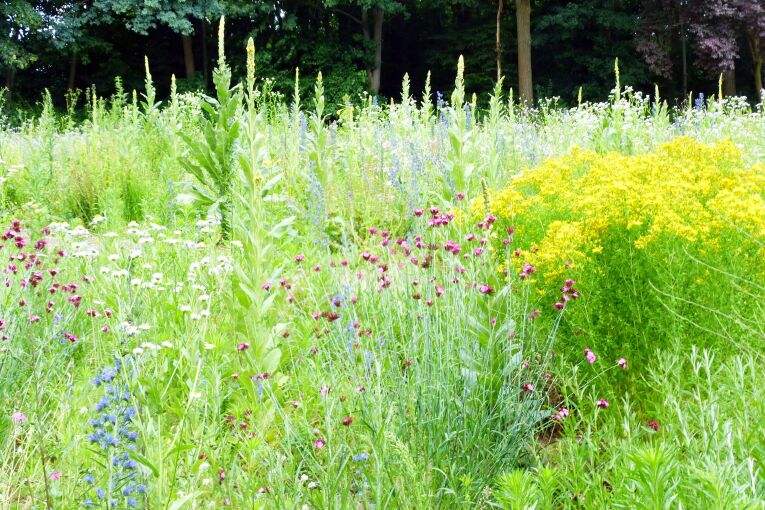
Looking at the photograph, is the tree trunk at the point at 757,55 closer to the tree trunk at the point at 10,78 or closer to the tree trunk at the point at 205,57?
the tree trunk at the point at 205,57

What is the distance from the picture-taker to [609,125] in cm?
679

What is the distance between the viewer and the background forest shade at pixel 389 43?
1967cm

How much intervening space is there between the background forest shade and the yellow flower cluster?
15.9m

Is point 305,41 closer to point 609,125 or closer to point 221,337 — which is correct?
point 609,125

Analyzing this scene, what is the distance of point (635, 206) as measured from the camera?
2.75m

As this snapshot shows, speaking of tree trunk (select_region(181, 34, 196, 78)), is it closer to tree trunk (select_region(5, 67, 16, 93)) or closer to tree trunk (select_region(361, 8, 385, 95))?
tree trunk (select_region(5, 67, 16, 93))

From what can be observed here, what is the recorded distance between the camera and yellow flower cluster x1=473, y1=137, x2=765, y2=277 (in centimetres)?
260

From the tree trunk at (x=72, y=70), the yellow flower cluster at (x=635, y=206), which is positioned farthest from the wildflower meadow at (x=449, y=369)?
the tree trunk at (x=72, y=70)

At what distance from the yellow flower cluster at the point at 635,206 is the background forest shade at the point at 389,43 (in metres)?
15.9

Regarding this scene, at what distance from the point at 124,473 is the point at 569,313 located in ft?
5.56

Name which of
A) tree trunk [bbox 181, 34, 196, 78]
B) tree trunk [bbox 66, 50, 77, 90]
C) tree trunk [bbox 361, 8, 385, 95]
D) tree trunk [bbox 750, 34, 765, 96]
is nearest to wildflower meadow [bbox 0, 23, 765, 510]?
tree trunk [bbox 750, 34, 765, 96]

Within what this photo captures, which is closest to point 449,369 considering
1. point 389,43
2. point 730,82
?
point 730,82

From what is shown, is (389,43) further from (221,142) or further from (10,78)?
(221,142)

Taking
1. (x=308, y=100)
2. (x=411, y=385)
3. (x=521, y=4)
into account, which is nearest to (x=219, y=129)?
(x=411, y=385)
